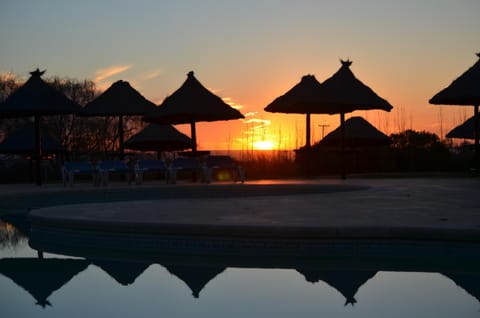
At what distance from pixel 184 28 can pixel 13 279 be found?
10647 millimetres

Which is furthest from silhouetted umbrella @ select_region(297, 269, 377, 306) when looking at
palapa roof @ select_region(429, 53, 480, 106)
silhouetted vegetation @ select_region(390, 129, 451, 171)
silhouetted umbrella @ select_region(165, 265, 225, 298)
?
silhouetted vegetation @ select_region(390, 129, 451, 171)

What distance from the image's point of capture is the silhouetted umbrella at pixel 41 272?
5895mm

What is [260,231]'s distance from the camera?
20.9 ft

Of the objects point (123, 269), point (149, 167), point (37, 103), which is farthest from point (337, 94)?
point (123, 269)

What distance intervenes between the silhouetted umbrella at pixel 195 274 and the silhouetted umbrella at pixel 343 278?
82 cm

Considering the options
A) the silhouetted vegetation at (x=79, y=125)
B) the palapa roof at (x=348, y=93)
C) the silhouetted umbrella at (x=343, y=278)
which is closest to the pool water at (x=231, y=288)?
the silhouetted umbrella at (x=343, y=278)

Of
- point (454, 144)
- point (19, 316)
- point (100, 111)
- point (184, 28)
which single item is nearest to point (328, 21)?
point (184, 28)

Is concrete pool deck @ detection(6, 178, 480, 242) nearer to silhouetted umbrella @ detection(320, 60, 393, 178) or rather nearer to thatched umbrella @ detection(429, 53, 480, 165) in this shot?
thatched umbrella @ detection(429, 53, 480, 165)

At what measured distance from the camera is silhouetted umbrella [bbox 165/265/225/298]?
5.88 metres

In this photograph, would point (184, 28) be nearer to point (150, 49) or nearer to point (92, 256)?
point (150, 49)

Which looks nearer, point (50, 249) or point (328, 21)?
point (50, 249)

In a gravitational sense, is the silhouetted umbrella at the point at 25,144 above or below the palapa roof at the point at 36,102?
below

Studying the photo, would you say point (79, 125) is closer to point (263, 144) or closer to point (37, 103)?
point (263, 144)

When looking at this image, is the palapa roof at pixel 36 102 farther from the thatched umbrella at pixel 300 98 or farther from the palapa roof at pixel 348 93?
the palapa roof at pixel 348 93
